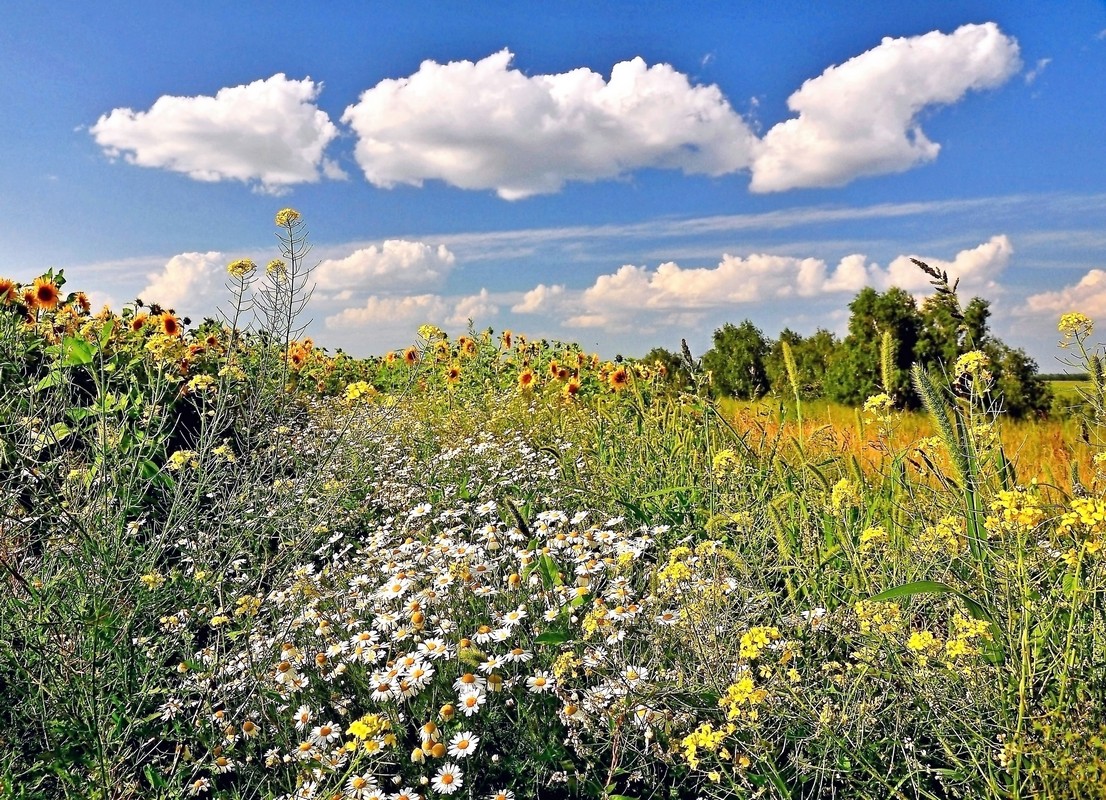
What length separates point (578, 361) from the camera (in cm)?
880

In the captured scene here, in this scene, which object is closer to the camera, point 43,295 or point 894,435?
point 894,435

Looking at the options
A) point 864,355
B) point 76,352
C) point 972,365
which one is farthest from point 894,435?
point 864,355

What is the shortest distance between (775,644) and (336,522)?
9.71 feet

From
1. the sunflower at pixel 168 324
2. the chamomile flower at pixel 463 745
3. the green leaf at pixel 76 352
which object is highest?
the sunflower at pixel 168 324

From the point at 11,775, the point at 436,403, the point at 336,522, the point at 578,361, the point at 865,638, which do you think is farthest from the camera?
the point at 578,361

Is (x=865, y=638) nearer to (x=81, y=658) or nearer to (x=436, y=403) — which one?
(x=81, y=658)

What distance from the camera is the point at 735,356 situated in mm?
10320

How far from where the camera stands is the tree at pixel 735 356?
987cm

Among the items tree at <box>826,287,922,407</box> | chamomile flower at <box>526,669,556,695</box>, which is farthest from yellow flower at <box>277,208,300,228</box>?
tree at <box>826,287,922,407</box>

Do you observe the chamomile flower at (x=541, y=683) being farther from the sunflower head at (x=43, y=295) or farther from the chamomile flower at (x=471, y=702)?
the sunflower head at (x=43, y=295)

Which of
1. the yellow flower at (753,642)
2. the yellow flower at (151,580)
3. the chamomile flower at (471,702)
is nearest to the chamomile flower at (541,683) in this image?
the chamomile flower at (471,702)

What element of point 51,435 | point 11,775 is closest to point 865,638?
point 11,775

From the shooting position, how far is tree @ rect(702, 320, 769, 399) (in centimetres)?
987

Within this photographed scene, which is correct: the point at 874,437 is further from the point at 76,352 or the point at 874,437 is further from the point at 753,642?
the point at 76,352
